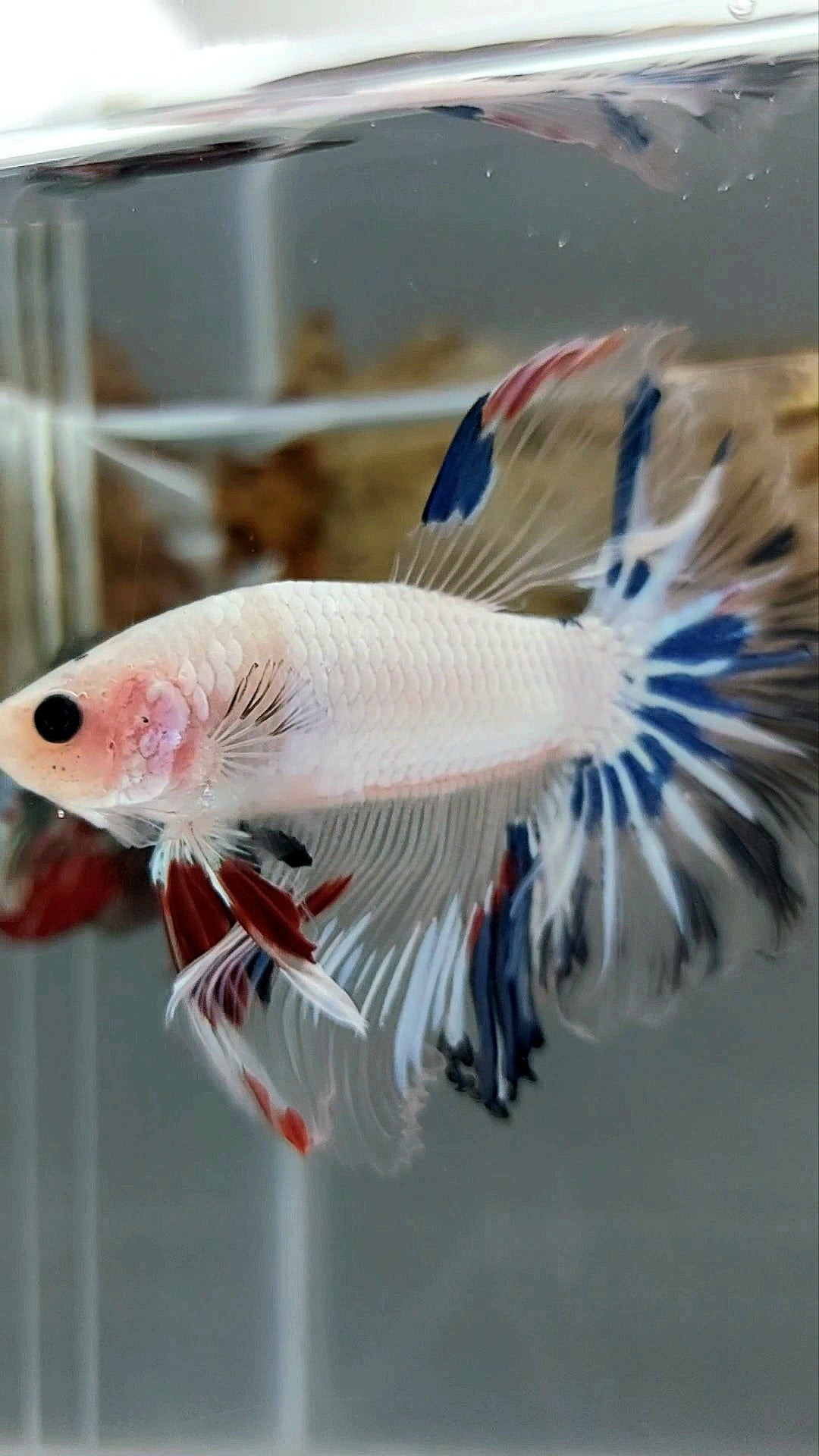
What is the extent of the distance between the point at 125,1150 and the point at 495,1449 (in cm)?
37

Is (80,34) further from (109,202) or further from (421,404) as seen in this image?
(421,404)

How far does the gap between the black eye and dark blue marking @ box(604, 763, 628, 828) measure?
303 millimetres

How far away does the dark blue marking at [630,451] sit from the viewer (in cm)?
71

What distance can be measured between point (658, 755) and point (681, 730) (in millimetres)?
20

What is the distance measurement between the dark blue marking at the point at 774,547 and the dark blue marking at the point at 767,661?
52mm

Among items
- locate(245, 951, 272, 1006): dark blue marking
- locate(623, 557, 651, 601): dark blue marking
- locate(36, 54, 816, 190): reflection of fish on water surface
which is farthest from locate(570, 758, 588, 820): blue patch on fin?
locate(36, 54, 816, 190): reflection of fish on water surface

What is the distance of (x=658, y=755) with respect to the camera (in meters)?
0.71

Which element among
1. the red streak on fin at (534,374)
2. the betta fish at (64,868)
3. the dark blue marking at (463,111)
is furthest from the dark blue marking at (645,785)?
the dark blue marking at (463,111)

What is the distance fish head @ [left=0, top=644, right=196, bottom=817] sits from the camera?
66 centimetres

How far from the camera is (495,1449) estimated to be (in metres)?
0.90

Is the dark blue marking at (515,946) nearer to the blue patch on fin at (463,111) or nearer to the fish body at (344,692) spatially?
the fish body at (344,692)

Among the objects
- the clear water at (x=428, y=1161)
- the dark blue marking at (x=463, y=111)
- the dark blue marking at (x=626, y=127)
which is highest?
the dark blue marking at (x=463, y=111)

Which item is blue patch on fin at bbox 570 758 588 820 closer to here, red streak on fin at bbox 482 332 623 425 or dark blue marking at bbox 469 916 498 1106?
dark blue marking at bbox 469 916 498 1106

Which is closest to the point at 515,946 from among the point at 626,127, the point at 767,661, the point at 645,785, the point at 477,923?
the point at 477,923
